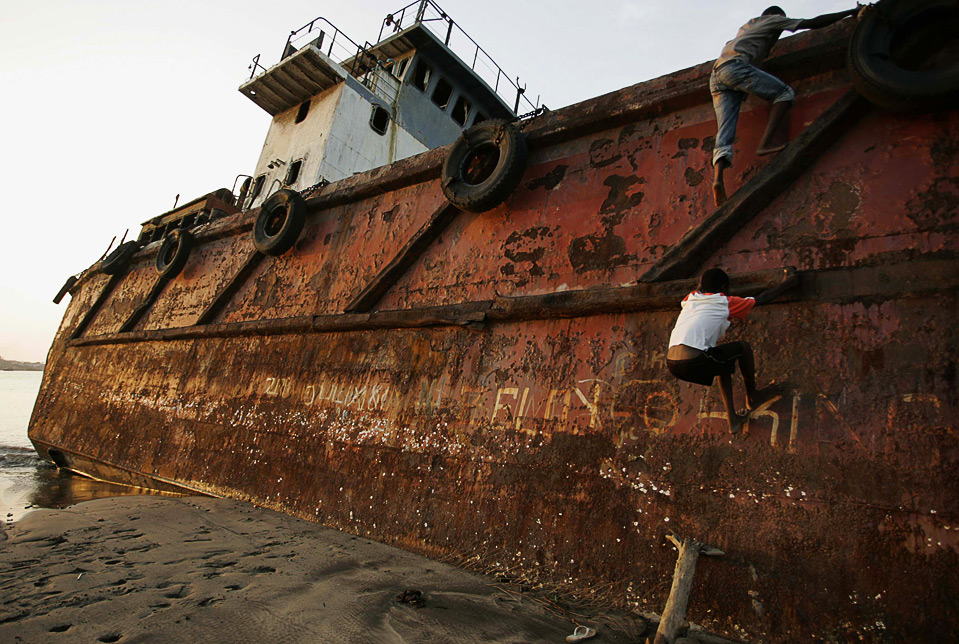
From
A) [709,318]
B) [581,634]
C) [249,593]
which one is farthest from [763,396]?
[249,593]

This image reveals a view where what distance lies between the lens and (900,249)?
2.57 m

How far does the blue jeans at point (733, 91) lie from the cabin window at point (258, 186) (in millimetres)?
11808

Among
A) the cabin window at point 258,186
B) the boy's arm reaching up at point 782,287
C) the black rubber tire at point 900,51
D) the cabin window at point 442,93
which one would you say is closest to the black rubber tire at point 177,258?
the cabin window at point 258,186

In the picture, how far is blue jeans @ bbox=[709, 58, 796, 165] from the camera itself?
3078 millimetres

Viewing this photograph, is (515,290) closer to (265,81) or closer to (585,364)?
(585,364)

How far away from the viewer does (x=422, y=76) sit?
42.3ft

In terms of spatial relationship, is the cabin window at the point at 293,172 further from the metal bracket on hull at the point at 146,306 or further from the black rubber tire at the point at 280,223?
the black rubber tire at the point at 280,223

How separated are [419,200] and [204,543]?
374cm

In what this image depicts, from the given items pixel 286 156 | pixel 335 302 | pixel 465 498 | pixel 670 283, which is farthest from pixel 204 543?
→ pixel 286 156

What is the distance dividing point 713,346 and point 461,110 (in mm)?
13055

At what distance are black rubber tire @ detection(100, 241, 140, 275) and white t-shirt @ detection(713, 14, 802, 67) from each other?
38.3 feet

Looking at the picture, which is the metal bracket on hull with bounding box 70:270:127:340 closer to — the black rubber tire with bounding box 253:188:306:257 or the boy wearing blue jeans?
the black rubber tire with bounding box 253:188:306:257

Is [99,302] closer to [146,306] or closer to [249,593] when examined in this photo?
[146,306]

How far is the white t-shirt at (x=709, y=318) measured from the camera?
250cm
